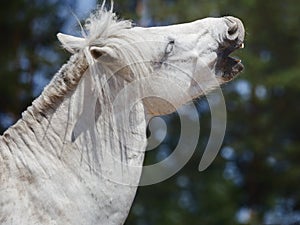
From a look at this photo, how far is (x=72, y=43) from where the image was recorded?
262 cm

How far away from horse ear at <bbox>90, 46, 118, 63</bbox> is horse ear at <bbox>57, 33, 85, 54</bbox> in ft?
0.21

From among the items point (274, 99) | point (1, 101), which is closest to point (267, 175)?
point (274, 99)

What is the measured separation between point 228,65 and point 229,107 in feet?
34.9

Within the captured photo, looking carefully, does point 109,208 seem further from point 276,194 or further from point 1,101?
point 276,194

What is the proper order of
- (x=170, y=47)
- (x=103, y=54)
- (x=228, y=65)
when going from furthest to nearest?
(x=228, y=65), (x=170, y=47), (x=103, y=54)

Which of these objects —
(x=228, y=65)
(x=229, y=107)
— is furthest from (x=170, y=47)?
(x=229, y=107)

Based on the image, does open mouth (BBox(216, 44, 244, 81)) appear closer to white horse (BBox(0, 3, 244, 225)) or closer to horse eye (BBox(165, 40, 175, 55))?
white horse (BBox(0, 3, 244, 225))

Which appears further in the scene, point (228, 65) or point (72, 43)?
point (228, 65)

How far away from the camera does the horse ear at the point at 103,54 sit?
255 centimetres

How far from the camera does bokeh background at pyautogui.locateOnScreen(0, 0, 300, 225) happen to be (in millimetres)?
11430

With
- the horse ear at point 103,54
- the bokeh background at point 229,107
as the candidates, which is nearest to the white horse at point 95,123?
the horse ear at point 103,54

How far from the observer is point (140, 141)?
8.66 ft

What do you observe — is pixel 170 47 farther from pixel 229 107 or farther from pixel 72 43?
pixel 229 107

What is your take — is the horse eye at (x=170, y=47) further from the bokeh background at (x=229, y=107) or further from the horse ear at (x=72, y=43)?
the bokeh background at (x=229, y=107)
